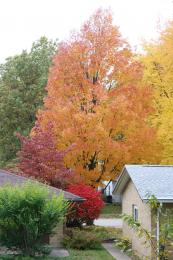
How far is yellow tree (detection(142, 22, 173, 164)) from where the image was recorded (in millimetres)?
30261

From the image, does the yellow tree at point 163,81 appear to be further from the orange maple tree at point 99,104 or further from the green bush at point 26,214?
the green bush at point 26,214

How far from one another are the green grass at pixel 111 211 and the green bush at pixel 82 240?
14.9 m

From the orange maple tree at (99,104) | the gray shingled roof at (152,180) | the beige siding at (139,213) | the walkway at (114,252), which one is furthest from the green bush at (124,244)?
the orange maple tree at (99,104)

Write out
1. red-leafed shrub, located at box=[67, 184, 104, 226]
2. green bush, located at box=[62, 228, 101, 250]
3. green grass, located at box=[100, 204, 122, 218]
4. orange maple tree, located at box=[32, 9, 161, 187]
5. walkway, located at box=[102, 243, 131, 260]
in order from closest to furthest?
walkway, located at box=[102, 243, 131, 260] → green bush, located at box=[62, 228, 101, 250] → red-leafed shrub, located at box=[67, 184, 104, 226] → orange maple tree, located at box=[32, 9, 161, 187] → green grass, located at box=[100, 204, 122, 218]

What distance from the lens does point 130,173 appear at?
21.3m

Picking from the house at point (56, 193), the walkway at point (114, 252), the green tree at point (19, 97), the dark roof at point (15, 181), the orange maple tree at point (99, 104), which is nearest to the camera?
the walkway at point (114, 252)

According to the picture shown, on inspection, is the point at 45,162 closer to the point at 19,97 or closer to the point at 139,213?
the point at 139,213

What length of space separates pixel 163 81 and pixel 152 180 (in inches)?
544

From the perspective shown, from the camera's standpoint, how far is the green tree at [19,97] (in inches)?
2000

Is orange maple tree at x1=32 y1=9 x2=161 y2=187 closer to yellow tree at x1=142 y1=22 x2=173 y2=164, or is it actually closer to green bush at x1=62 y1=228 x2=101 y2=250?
yellow tree at x1=142 y1=22 x2=173 y2=164

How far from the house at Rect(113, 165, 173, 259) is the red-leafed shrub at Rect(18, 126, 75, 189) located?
444 cm

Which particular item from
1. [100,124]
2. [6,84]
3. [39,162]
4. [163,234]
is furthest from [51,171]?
[6,84]

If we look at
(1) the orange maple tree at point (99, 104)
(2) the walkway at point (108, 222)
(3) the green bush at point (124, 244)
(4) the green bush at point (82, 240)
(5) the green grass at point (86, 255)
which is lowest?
(5) the green grass at point (86, 255)

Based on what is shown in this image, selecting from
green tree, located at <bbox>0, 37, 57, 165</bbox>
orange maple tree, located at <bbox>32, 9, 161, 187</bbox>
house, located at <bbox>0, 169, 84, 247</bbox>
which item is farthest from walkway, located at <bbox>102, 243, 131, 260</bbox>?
green tree, located at <bbox>0, 37, 57, 165</bbox>
